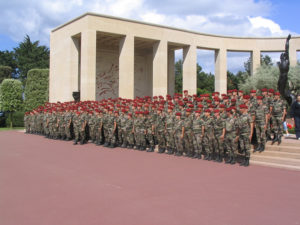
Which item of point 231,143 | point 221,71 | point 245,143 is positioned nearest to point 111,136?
point 231,143

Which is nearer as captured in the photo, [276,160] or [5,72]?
[276,160]

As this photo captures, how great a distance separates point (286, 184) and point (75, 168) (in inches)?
192

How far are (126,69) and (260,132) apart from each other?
42.4 feet

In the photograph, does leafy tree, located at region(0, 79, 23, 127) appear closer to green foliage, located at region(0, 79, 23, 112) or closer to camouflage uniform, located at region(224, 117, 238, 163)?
green foliage, located at region(0, 79, 23, 112)

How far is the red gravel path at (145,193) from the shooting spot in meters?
3.81

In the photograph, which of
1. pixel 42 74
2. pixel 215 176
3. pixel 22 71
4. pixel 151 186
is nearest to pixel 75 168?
pixel 151 186

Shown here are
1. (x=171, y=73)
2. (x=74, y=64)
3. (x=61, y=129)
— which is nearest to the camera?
(x=61, y=129)

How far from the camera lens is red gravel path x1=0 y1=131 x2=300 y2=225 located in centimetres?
381

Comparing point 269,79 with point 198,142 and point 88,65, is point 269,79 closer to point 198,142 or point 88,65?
point 88,65

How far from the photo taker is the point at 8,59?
48625mm

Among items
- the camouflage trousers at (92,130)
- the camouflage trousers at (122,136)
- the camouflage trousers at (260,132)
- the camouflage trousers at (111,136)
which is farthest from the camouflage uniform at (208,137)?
the camouflage trousers at (92,130)

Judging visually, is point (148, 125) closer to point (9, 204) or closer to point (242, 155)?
point (242, 155)

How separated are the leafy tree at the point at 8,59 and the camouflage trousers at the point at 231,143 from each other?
163 feet

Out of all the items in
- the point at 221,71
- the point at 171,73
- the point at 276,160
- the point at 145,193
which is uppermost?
the point at 171,73
